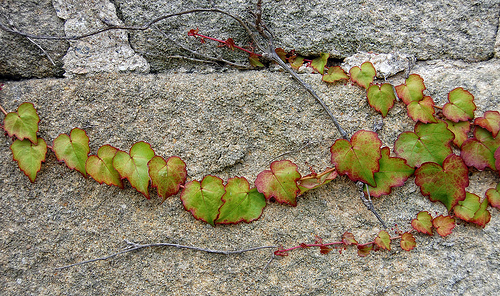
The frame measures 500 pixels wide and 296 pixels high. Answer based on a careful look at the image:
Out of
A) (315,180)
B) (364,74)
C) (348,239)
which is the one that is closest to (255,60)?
(364,74)

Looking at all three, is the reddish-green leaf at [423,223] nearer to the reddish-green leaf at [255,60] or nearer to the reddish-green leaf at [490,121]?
the reddish-green leaf at [490,121]

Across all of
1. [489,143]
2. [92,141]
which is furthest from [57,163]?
[489,143]

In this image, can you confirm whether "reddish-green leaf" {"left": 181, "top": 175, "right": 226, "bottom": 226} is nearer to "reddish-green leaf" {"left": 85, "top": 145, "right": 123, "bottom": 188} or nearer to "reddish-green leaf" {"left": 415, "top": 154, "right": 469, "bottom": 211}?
"reddish-green leaf" {"left": 85, "top": 145, "right": 123, "bottom": 188}

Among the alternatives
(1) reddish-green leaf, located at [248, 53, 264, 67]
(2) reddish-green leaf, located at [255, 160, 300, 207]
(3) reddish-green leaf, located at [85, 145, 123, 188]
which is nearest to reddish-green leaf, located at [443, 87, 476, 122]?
(2) reddish-green leaf, located at [255, 160, 300, 207]

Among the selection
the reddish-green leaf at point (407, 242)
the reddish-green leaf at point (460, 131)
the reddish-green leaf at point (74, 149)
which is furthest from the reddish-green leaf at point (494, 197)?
the reddish-green leaf at point (74, 149)

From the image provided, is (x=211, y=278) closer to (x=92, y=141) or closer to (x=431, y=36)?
(x=92, y=141)

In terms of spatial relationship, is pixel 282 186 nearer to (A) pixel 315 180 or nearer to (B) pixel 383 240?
(A) pixel 315 180
